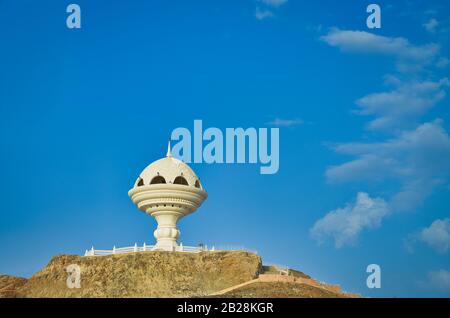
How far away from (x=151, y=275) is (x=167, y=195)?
798 centimetres

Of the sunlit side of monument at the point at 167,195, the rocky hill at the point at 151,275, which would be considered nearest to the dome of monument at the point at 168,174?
the sunlit side of monument at the point at 167,195

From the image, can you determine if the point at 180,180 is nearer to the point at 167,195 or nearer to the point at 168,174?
the point at 168,174

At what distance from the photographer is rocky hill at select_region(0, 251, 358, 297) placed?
59688mm

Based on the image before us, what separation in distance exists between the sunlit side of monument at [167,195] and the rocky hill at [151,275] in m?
4.59

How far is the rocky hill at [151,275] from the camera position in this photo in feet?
196

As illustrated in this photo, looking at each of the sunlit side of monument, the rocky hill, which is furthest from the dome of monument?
the rocky hill

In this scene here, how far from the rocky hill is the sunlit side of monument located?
459cm

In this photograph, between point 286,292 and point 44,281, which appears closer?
point 286,292

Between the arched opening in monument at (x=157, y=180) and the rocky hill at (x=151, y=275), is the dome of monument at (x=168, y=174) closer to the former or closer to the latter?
the arched opening in monument at (x=157, y=180)

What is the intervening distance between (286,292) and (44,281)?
67.9 ft

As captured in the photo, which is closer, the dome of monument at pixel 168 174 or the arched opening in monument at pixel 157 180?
the dome of monument at pixel 168 174
